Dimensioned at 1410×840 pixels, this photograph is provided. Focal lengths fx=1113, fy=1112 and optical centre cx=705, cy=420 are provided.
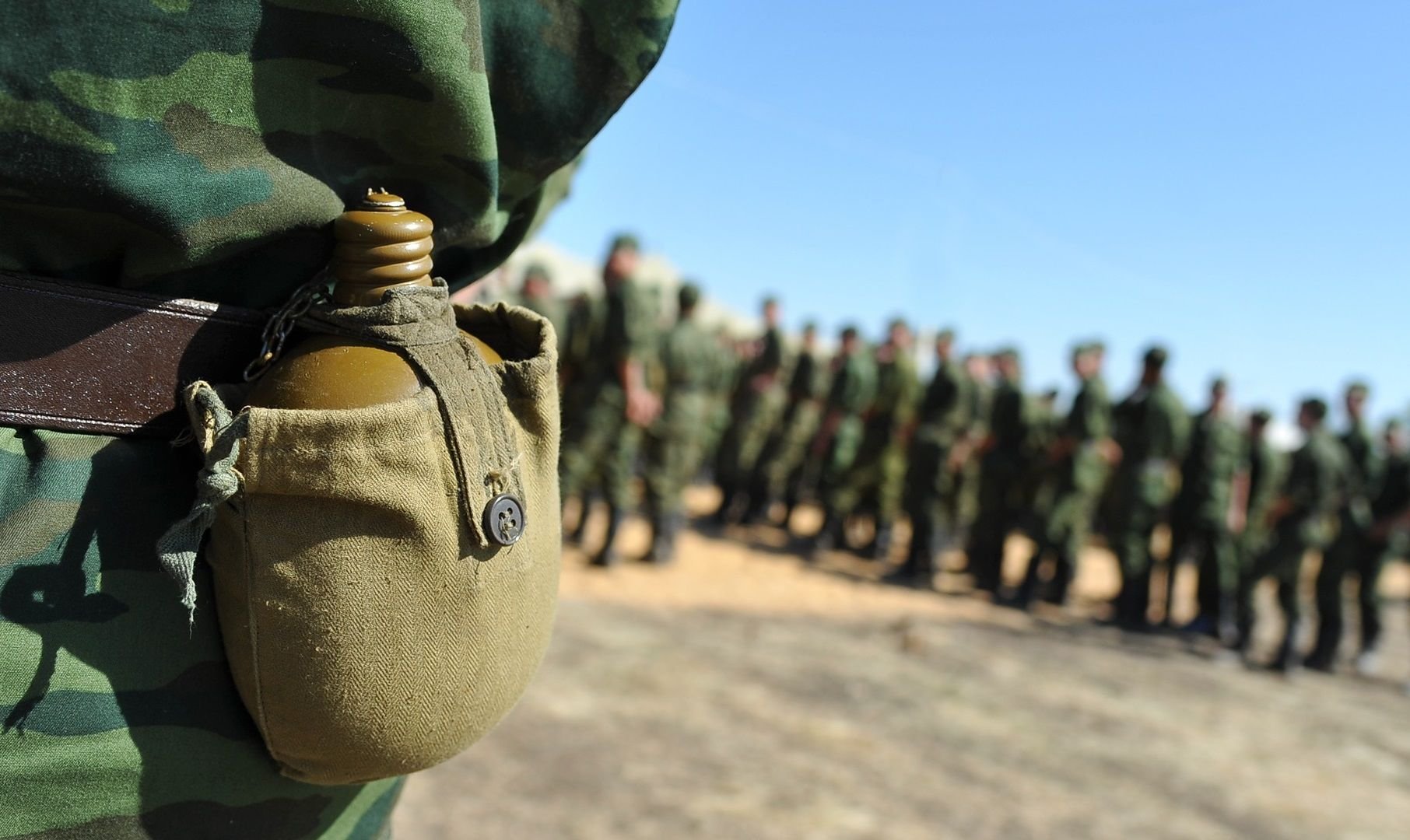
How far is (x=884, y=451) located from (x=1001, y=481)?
3.97ft

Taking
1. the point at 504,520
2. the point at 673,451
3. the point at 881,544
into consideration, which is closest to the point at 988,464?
the point at 881,544

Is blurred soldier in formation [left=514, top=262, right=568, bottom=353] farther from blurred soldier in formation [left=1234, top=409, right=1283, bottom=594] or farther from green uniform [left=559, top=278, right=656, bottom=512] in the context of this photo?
blurred soldier in formation [left=1234, top=409, right=1283, bottom=594]

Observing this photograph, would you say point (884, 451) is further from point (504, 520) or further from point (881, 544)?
point (504, 520)

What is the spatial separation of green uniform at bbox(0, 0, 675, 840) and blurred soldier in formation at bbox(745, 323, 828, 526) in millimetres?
9972

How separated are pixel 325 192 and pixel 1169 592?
346 inches

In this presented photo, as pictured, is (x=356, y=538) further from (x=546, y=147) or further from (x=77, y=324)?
(x=546, y=147)

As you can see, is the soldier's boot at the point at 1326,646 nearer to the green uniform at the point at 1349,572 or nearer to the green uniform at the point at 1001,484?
the green uniform at the point at 1349,572

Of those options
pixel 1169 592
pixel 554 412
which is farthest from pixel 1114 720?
pixel 554 412

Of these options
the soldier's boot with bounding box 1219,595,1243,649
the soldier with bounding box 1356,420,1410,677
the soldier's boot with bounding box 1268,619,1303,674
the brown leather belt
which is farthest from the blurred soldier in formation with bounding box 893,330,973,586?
the brown leather belt

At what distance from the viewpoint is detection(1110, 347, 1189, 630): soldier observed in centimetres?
844

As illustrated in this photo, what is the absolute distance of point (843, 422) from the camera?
10672 millimetres

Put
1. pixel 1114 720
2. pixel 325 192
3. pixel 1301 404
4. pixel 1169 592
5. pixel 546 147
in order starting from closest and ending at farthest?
pixel 325 192 → pixel 546 147 → pixel 1114 720 → pixel 1301 404 → pixel 1169 592

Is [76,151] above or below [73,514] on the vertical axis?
above

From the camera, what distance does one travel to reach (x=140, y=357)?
3.27ft
